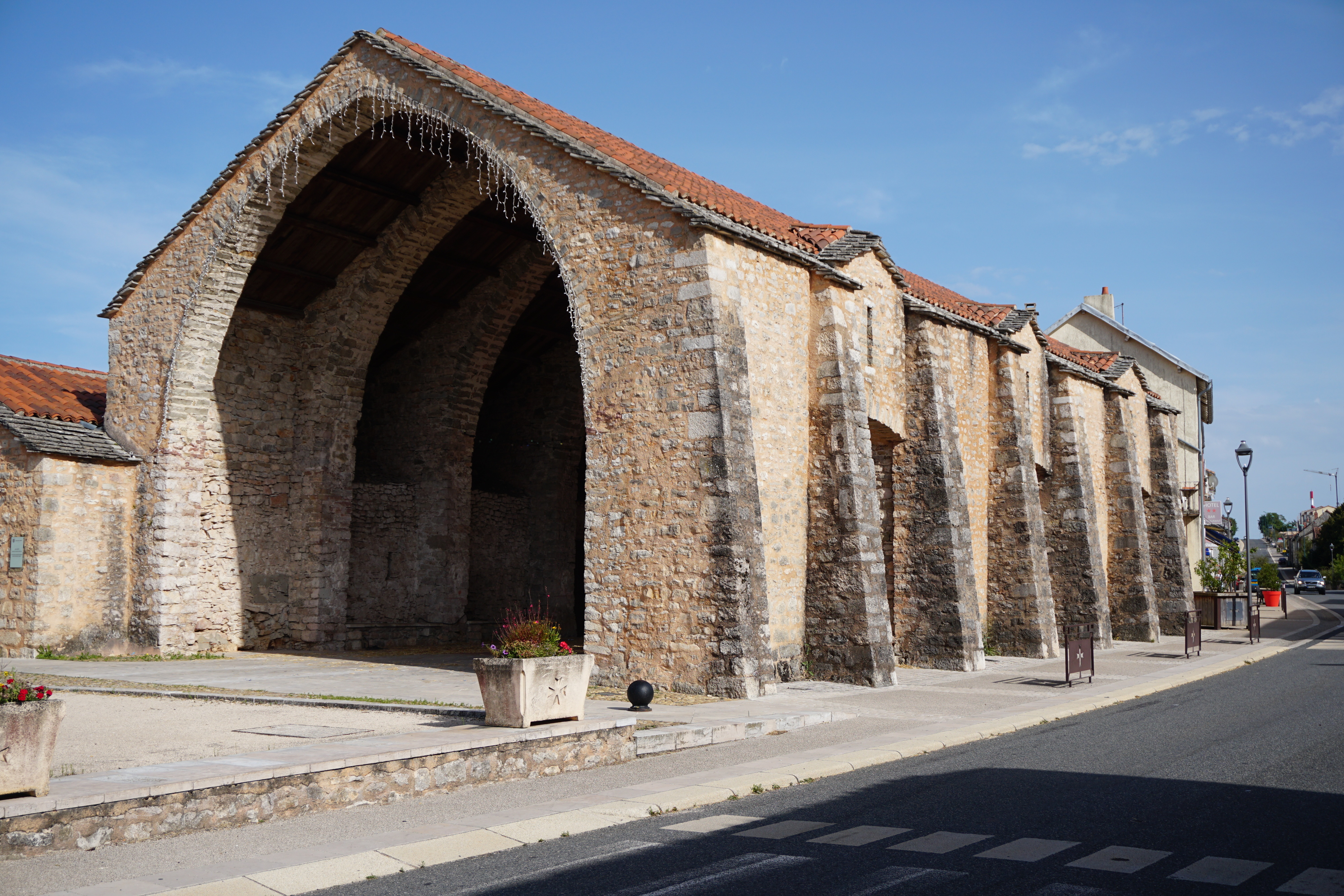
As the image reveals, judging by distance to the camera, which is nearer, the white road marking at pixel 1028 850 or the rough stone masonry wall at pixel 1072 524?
the white road marking at pixel 1028 850

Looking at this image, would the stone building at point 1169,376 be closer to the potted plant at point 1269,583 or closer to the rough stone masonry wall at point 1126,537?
the potted plant at point 1269,583

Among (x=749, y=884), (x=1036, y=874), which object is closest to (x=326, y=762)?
(x=749, y=884)

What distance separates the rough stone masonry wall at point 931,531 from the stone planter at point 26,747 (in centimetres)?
1237

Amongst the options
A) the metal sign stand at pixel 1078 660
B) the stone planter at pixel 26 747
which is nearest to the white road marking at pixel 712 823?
the stone planter at pixel 26 747

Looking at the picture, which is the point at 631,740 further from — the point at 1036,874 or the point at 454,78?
the point at 454,78

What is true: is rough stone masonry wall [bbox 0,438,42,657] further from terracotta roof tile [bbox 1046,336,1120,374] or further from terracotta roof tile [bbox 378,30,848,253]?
terracotta roof tile [bbox 1046,336,1120,374]

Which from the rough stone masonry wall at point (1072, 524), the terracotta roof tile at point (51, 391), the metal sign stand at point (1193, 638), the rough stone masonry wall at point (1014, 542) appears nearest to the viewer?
the terracotta roof tile at point (51, 391)

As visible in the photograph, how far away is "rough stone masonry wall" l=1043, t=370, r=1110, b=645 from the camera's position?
66.6 ft

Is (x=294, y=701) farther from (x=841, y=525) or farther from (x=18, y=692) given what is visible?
(x=841, y=525)

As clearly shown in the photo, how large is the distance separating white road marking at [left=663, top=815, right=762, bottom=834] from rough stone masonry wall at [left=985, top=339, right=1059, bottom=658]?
1301 centimetres

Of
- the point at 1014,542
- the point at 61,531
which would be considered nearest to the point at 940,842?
the point at 1014,542

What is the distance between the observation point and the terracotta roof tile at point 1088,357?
79.7 ft

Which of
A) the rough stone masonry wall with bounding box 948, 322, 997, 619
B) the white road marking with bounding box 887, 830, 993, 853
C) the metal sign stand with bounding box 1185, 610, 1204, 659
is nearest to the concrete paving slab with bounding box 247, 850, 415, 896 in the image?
the white road marking with bounding box 887, 830, 993, 853

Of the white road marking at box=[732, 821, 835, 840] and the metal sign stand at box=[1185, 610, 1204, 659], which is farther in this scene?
the metal sign stand at box=[1185, 610, 1204, 659]
